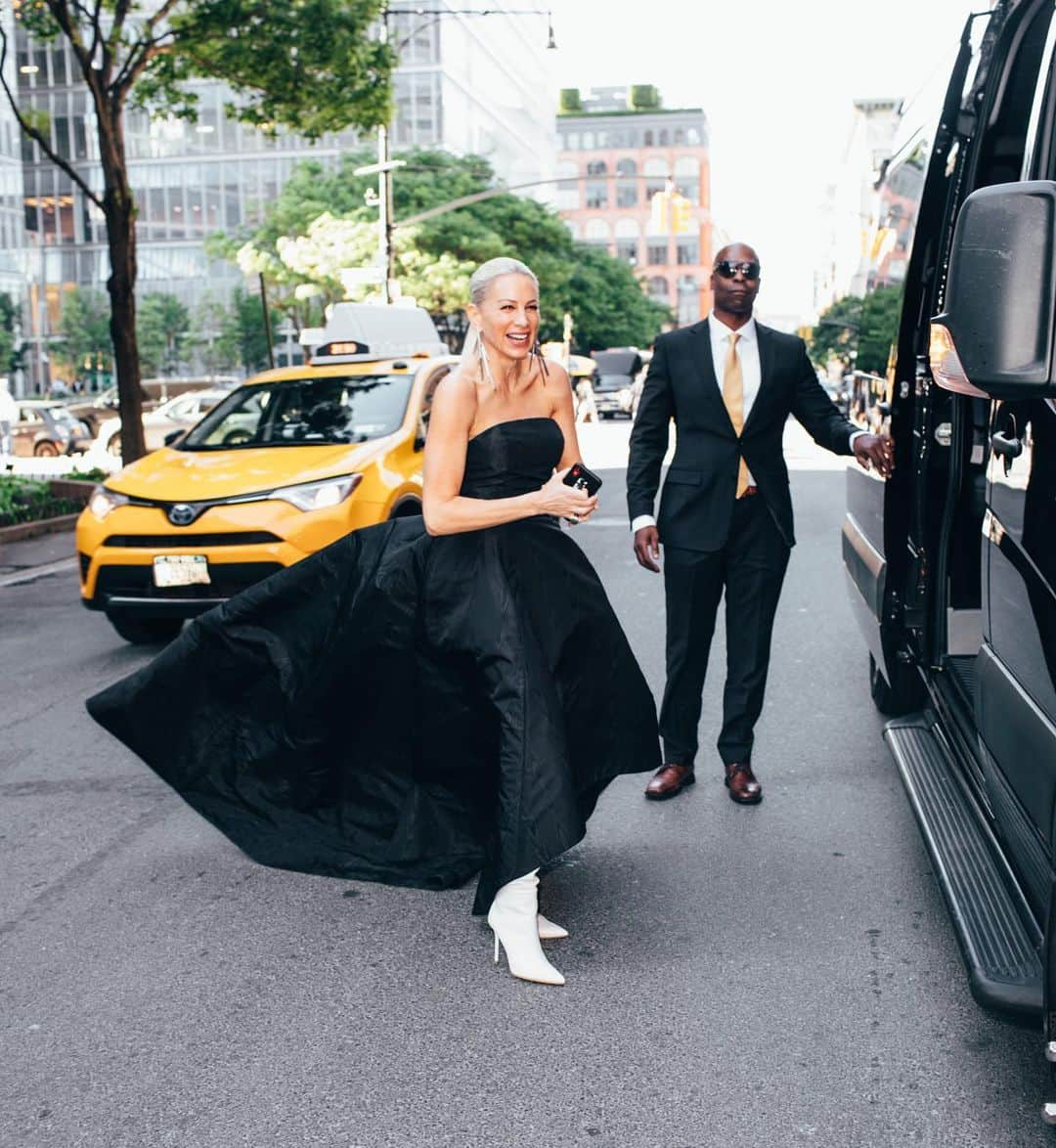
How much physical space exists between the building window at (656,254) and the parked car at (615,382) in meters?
97.8

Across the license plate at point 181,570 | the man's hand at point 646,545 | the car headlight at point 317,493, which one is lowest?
the license plate at point 181,570

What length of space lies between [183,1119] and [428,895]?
1.53 meters

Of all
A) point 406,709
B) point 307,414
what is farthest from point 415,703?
point 307,414

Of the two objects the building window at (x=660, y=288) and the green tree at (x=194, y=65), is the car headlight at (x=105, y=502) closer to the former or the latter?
the green tree at (x=194, y=65)

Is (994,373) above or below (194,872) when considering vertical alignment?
above

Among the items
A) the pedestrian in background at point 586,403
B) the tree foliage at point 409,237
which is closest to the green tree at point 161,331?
the tree foliage at point 409,237

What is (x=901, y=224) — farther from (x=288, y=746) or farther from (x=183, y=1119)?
(x=183, y=1119)

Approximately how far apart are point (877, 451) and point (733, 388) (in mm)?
550

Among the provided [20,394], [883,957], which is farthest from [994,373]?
[20,394]

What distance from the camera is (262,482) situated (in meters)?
8.28

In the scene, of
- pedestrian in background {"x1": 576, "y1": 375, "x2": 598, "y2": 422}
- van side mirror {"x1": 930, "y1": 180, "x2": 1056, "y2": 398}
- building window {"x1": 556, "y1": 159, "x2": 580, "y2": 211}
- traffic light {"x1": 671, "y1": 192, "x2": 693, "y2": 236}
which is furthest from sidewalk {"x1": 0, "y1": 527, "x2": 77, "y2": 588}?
building window {"x1": 556, "y1": 159, "x2": 580, "y2": 211}

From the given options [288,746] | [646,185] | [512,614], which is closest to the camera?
[512,614]

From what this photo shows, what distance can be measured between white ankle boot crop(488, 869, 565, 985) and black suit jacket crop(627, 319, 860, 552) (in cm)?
170

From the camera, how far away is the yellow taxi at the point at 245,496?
8.12 meters
